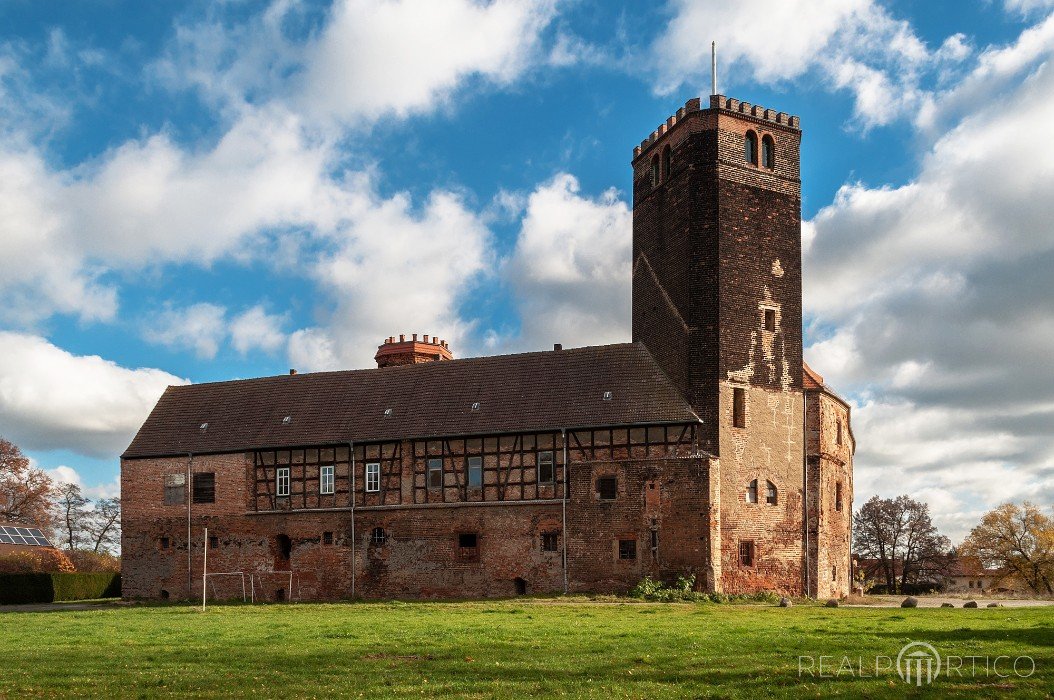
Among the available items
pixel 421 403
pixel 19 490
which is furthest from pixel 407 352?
pixel 19 490

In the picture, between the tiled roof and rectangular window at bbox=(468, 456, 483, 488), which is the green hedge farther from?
rectangular window at bbox=(468, 456, 483, 488)

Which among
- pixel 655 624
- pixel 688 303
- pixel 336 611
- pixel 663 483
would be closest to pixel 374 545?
pixel 336 611

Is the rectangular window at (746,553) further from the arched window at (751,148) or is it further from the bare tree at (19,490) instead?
the bare tree at (19,490)

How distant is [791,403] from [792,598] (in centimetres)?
706

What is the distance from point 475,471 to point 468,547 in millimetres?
2757

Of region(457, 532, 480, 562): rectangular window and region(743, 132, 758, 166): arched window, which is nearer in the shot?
region(457, 532, 480, 562): rectangular window

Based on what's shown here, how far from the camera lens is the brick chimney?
47688 millimetres

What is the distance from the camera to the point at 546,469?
116ft

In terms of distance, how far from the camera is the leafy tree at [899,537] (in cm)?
6650

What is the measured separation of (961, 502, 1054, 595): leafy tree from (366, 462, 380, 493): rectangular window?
39.8 m

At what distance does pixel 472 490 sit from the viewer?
36094 millimetres

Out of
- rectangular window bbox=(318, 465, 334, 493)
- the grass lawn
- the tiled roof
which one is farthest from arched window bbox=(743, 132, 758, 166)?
rectangular window bbox=(318, 465, 334, 493)

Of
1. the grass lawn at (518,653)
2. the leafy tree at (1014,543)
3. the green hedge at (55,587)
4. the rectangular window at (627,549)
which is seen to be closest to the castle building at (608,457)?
the rectangular window at (627,549)

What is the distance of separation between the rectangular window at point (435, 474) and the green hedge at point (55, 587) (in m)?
20.0
